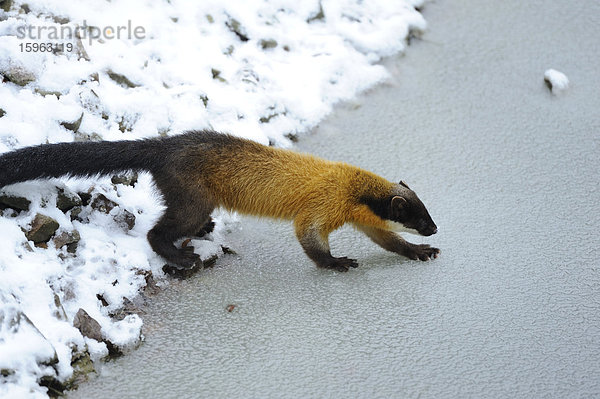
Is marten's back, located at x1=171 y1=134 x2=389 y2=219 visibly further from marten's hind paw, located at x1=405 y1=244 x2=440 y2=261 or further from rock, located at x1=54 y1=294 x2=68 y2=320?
rock, located at x1=54 y1=294 x2=68 y2=320

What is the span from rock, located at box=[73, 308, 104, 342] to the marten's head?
2051 millimetres

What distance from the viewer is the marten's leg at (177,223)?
14.9 feet

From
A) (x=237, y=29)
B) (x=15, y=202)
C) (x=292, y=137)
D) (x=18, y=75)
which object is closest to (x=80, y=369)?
(x=15, y=202)

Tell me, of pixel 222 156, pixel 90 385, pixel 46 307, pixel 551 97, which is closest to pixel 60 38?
pixel 222 156

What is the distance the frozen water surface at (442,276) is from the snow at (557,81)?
0.25 feet

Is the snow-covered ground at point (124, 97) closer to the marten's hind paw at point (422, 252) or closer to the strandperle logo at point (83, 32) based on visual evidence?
the strandperle logo at point (83, 32)

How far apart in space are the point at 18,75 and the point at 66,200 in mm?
1098

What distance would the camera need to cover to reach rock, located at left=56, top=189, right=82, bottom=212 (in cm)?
439

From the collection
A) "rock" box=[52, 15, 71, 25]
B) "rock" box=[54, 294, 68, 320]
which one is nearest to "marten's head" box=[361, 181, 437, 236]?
"rock" box=[54, 294, 68, 320]

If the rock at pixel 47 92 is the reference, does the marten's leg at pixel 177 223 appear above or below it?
below

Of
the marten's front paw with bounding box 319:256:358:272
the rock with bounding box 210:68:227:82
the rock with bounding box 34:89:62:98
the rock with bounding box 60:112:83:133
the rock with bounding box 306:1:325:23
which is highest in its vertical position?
the rock with bounding box 306:1:325:23

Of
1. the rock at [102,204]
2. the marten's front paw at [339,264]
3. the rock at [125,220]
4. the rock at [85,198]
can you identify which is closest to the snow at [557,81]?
the marten's front paw at [339,264]

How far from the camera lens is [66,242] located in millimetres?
4207

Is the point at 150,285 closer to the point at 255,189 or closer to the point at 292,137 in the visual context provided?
the point at 255,189
